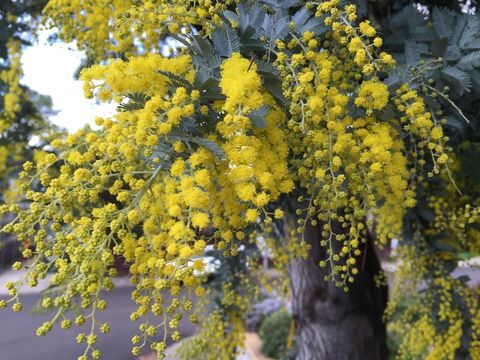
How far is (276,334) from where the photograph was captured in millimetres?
6574

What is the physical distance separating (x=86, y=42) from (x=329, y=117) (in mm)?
1530

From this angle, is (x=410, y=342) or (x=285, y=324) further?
(x=285, y=324)

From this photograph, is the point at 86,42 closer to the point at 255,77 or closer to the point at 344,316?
the point at 255,77

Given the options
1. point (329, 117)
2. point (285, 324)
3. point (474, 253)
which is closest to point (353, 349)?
point (474, 253)

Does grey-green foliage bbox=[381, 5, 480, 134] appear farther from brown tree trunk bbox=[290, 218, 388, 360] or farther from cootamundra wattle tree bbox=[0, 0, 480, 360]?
brown tree trunk bbox=[290, 218, 388, 360]

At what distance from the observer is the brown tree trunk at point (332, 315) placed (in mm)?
2859

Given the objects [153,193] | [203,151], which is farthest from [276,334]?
[203,151]

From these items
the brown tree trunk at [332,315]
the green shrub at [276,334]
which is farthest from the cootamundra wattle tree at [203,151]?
the green shrub at [276,334]

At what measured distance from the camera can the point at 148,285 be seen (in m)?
1.00

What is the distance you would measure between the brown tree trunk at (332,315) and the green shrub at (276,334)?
3505 millimetres

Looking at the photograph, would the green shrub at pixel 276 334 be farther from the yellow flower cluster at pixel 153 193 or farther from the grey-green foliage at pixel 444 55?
the yellow flower cluster at pixel 153 193

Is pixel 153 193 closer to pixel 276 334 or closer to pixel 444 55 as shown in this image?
pixel 444 55

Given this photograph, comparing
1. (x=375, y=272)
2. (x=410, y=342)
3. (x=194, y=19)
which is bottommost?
(x=410, y=342)

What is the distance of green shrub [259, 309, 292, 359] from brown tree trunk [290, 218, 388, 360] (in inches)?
138
